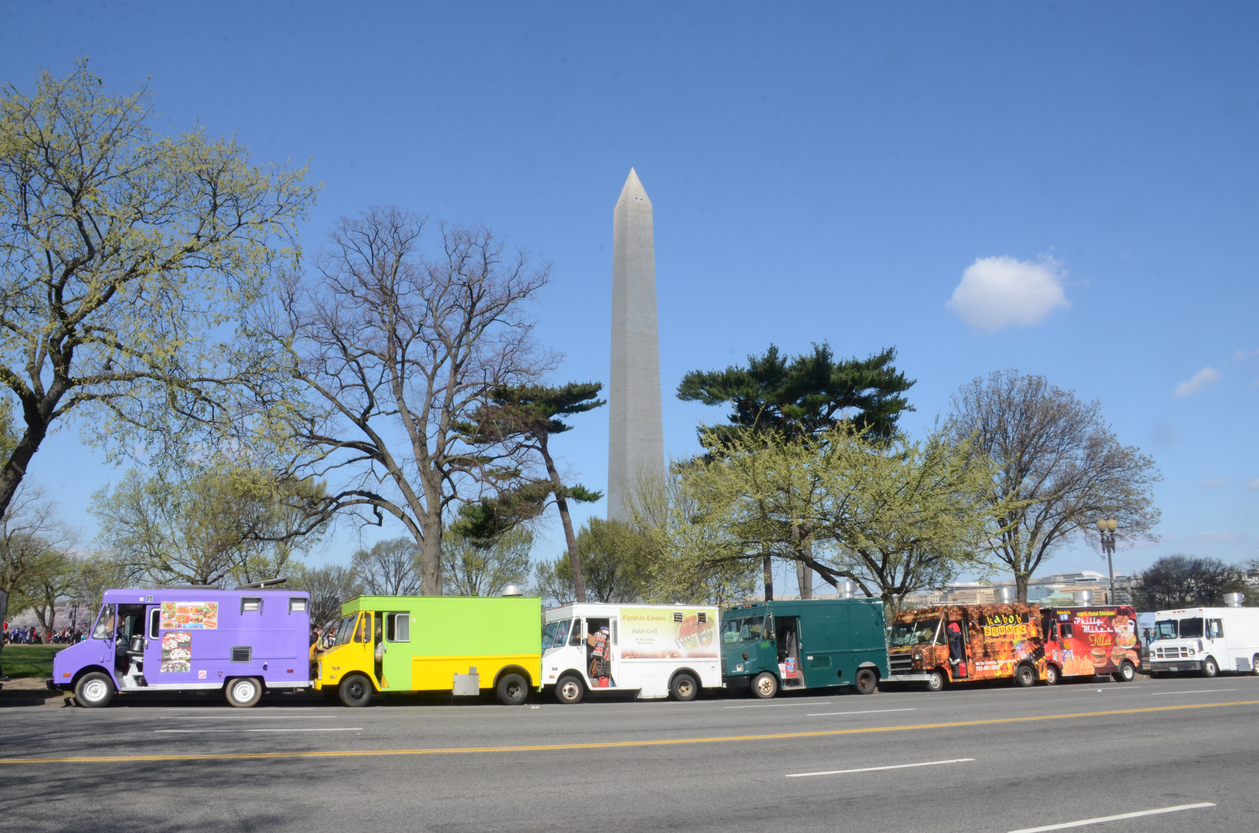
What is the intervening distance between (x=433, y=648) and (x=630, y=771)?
12.4 m

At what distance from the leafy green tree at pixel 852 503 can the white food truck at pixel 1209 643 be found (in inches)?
275

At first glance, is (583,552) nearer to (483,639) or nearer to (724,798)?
(483,639)

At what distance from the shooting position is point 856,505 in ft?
102

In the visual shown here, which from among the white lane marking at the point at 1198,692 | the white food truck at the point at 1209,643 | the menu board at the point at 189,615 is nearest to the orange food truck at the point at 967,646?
the white lane marking at the point at 1198,692

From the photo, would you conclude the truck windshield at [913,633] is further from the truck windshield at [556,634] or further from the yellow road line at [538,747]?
the truck windshield at [556,634]

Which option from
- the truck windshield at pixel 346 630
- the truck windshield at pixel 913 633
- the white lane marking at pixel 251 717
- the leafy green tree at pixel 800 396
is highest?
the leafy green tree at pixel 800 396

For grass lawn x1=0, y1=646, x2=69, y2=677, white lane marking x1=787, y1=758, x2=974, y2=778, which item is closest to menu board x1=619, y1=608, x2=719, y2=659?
white lane marking x1=787, y1=758, x2=974, y2=778

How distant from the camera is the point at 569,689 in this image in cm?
2192

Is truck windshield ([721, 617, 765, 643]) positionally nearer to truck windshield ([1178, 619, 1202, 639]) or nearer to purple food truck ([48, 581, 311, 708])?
purple food truck ([48, 581, 311, 708])

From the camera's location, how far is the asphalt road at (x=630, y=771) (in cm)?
713

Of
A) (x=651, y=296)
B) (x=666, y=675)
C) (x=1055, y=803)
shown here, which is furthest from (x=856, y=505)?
(x=1055, y=803)

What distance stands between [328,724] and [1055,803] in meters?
10.5

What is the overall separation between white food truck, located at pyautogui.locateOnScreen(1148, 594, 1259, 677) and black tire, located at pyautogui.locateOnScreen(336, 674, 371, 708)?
2664cm

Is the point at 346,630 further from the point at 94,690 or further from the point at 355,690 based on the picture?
the point at 94,690
